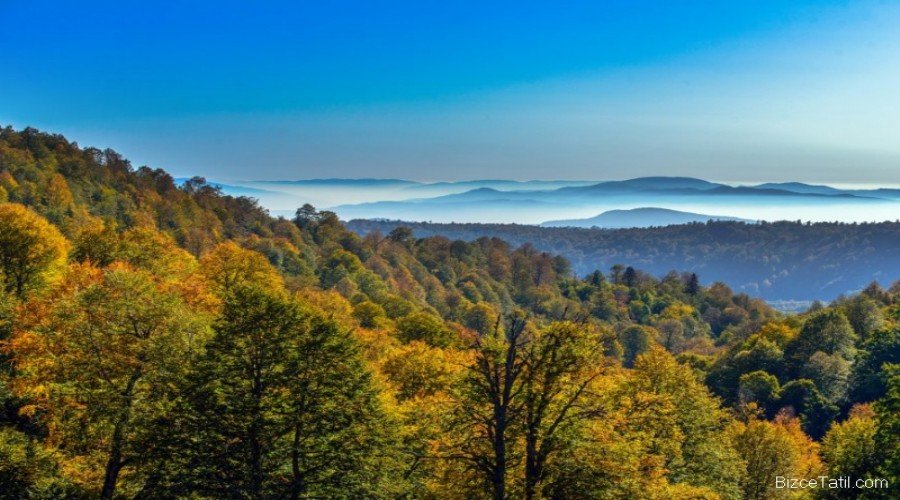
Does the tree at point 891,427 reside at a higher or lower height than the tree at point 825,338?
higher

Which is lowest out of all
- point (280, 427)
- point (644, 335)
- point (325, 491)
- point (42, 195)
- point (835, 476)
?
point (644, 335)

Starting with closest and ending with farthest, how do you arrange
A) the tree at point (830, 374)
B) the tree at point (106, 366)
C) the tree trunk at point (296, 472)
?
the tree trunk at point (296, 472), the tree at point (106, 366), the tree at point (830, 374)

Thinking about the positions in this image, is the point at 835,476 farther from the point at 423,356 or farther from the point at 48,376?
the point at 48,376

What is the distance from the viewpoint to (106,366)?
29.7 m

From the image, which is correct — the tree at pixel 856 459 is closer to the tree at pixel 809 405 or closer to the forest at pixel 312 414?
the forest at pixel 312 414

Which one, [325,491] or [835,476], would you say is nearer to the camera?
[325,491]

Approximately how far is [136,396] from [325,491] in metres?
9.32

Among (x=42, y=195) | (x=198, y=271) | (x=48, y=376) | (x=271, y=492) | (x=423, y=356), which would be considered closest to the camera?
(x=271, y=492)

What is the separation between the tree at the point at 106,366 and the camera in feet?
91.7

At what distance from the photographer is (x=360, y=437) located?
26281mm

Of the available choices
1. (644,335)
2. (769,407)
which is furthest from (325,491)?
(644,335)

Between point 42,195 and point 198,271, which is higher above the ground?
point 42,195

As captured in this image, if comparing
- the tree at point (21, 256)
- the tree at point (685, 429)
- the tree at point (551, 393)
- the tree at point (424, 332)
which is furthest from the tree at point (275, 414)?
the tree at point (424, 332)

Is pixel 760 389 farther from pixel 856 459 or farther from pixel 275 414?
pixel 275 414
